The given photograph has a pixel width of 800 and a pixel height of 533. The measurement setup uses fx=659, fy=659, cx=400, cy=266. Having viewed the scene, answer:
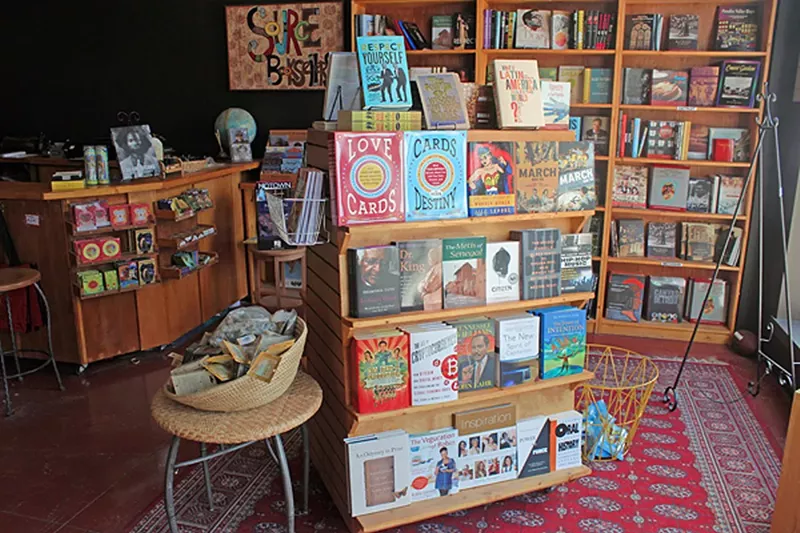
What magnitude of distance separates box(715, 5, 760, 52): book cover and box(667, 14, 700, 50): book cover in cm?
18

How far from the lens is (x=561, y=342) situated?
2838 millimetres

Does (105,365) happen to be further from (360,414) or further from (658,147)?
(658,147)

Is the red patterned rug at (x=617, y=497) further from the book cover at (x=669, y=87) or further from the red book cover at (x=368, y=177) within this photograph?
the book cover at (x=669, y=87)

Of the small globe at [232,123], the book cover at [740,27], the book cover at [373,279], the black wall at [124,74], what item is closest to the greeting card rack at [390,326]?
the book cover at [373,279]

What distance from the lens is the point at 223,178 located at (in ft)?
17.7

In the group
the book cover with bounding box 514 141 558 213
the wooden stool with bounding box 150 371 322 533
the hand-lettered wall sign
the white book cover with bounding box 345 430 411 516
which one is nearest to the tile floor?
the wooden stool with bounding box 150 371 322 533

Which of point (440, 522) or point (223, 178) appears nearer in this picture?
point (440, 522)

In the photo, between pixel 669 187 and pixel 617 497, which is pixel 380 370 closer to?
pixel 617 497

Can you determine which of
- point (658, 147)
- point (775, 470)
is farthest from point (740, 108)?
point (775, 470)

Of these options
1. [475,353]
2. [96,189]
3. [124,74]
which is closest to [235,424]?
[475,353]

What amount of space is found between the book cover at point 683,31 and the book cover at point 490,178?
9.30 ft

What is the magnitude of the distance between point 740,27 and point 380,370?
389 centimetres

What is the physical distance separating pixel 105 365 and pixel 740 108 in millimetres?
4736

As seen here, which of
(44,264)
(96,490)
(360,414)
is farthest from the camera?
(44,264)
